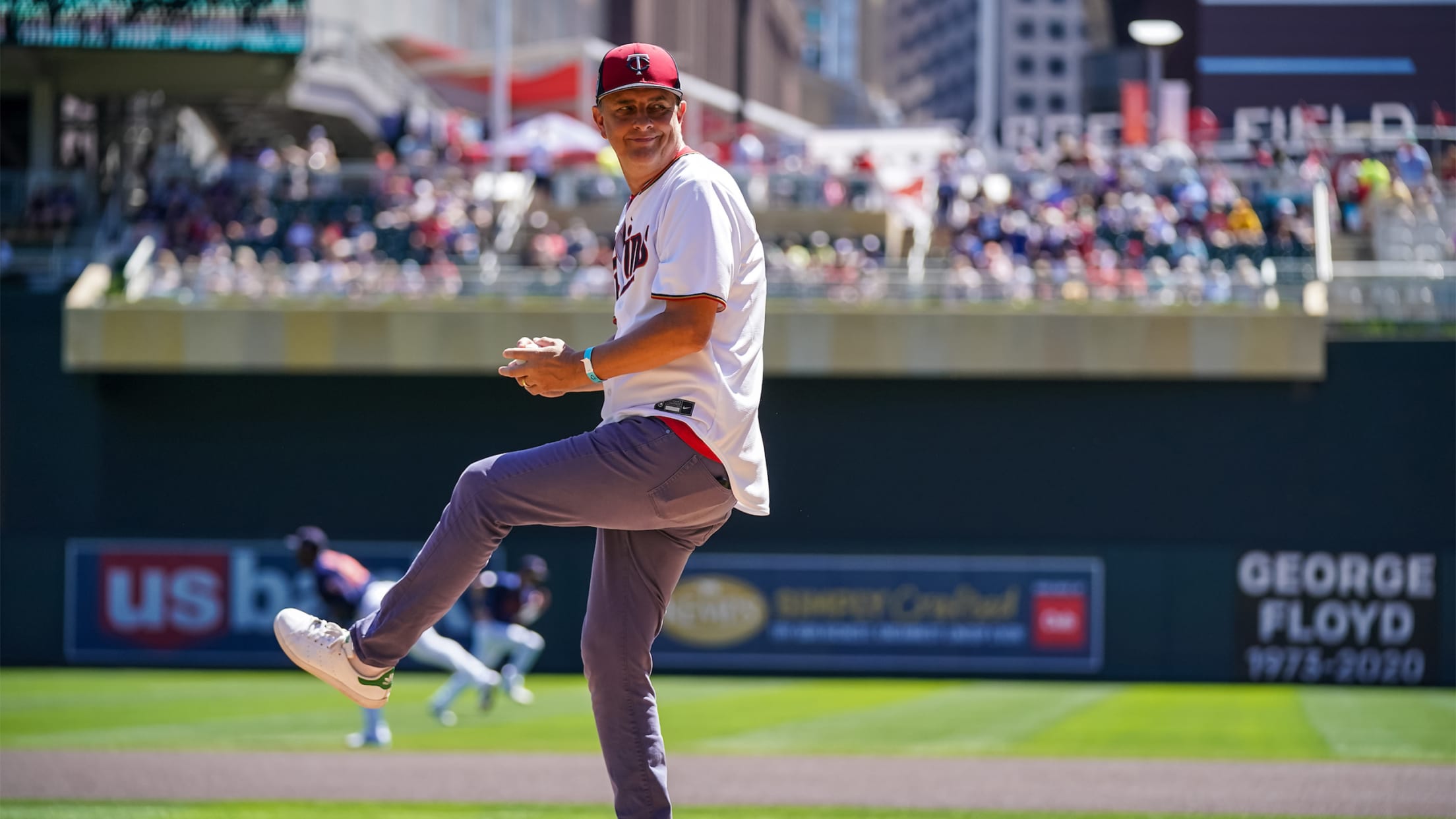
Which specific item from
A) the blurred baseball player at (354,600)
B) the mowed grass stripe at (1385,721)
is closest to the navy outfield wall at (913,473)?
the mowed grass stripe at (1385,721)

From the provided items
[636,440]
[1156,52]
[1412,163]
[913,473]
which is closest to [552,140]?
[913,473]

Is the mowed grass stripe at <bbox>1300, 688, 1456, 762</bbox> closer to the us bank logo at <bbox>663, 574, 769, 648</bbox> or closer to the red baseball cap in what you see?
the us bank logo at <bbox>663, 574, 769, 648</bbox>

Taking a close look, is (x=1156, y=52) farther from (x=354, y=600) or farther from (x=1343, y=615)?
(x=354, y=600)

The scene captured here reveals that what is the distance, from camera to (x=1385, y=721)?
50.5 ft

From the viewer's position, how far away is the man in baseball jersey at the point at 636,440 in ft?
13.6

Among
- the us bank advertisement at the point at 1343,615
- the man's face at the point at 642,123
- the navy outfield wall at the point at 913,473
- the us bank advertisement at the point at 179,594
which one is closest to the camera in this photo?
the man's face at the point at 642,123

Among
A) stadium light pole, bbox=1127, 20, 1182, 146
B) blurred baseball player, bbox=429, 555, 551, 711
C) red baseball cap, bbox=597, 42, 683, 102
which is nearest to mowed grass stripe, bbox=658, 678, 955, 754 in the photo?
blurred baseball player, bbox=429, 555, 551, 711

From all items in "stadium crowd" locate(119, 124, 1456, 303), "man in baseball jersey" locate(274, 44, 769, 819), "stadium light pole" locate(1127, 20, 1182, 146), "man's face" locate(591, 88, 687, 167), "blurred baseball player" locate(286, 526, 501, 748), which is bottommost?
"blurred baseball player" locate(286, 526, 501, 748)

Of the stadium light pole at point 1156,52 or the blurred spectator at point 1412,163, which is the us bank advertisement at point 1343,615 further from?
the stadium light pole at point 1156,52

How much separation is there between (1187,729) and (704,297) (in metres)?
11.8

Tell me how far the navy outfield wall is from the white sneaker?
1578cm

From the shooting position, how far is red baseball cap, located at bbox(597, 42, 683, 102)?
4195 millimetres

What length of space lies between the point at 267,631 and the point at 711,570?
17.8 feet

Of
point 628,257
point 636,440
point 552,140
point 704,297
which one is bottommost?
point 636,440
